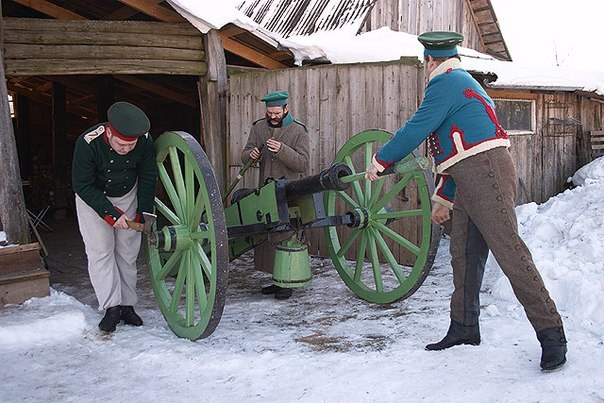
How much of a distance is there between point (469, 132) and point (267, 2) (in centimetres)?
1087

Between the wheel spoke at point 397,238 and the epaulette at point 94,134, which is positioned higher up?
the epaulette at point 94,134

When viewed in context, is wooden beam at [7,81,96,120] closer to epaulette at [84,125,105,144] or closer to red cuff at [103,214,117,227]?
epaulette at [84,125,105,144]

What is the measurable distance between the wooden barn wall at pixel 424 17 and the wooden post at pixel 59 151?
5.75m

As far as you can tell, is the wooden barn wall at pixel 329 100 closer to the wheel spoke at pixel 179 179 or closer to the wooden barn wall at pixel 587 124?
the wheel spoke at pixel 179 179

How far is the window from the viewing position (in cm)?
902

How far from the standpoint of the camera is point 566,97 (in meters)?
10.1

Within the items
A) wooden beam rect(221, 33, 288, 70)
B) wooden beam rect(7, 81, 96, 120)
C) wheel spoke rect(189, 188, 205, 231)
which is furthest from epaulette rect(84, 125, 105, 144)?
wooden beam rect(7, 81, 96, 120)

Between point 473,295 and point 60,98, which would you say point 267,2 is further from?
point 473,295

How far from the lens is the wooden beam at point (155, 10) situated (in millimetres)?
5680

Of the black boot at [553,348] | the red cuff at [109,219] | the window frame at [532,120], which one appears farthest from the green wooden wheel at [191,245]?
the window frame at [532,120]

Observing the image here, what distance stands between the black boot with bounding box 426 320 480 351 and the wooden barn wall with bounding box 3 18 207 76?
13.2ft

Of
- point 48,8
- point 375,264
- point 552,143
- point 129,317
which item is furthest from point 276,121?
point 552,143

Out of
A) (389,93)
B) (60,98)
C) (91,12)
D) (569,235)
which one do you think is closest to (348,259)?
(389,93)

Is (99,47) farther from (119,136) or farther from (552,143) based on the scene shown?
(552,143)
